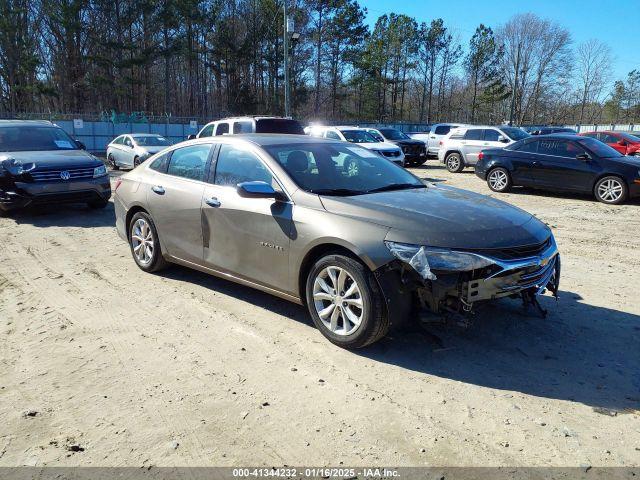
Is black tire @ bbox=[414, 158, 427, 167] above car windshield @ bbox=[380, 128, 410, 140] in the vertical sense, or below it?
below

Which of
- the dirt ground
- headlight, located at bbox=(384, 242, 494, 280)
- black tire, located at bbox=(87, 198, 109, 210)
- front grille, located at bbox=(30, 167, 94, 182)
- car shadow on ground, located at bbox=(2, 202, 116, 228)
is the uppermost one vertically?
front grille, located at bbox=(30, 167, 94, 182)

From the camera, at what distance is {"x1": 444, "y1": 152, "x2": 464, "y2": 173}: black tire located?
1814 centimetres

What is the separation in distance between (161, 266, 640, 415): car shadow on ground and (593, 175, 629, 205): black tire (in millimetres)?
7429

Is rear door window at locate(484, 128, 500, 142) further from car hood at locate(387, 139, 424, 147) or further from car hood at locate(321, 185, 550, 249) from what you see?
car hood at locate(321, 185, 550, 249)

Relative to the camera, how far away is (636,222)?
9141 mm

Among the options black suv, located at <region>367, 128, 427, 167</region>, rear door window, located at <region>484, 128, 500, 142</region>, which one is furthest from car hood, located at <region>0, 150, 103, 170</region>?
rear door window, located at <region>484, 128, 500, 142</region>

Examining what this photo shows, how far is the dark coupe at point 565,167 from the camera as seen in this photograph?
10875 millimetres

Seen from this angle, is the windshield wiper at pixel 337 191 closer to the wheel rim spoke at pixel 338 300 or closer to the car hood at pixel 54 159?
the wheel rim spoke at pixel 338 300

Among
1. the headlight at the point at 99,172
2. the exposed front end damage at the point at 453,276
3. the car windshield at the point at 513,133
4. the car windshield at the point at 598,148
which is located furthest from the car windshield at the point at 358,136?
the exposed front end damage at the point at 453,276

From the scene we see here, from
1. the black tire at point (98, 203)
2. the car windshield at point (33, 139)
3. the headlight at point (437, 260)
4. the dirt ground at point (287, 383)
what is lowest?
the dirt ground at point (287, 383)

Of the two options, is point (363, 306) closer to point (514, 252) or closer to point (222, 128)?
point (514, 252)

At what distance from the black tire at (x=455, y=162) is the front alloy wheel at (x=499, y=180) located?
200 inches

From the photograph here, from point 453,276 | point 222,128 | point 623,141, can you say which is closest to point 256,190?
point 453,276

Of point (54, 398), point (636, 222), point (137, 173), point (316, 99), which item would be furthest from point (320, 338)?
point (316, 99)
